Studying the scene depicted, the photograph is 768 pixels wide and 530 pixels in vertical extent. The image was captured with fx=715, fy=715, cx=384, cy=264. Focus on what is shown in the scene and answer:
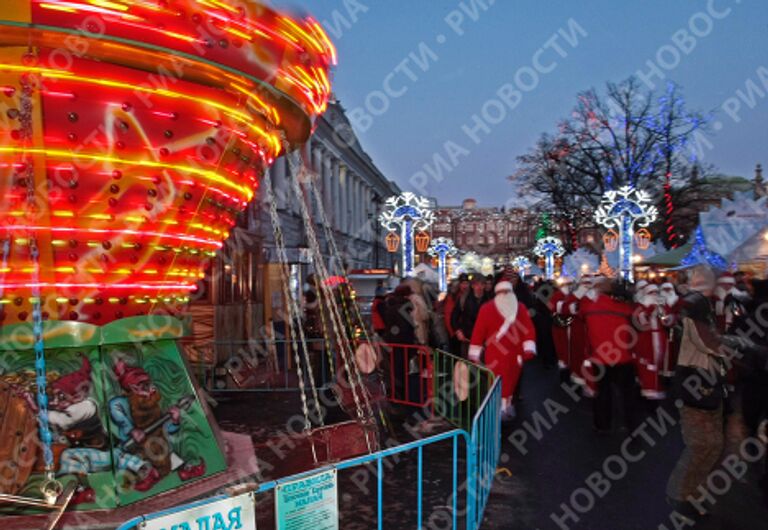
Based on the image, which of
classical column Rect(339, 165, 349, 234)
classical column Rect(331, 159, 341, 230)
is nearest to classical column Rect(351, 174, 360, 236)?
classical column Rect(339, 165, 349, 234)

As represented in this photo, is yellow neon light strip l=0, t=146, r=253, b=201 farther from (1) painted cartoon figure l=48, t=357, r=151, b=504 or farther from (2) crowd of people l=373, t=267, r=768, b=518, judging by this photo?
(2) crowd of people l=373, t=267, r=768, b=518

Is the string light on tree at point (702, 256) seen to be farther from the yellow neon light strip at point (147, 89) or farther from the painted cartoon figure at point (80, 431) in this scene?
the painted cartoon figure at point (80, 431)

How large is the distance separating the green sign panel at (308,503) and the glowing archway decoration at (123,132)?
7.60 feet

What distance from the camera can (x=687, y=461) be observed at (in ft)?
17.3

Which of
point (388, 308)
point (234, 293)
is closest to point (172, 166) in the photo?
point (388, 308)

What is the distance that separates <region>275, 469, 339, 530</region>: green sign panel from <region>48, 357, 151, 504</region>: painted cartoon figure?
221 centimetres

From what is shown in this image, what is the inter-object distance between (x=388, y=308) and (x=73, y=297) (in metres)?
6.45

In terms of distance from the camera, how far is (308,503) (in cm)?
→ 330

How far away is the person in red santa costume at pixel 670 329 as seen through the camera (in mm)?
10344

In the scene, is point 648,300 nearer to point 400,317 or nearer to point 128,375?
point 400,317

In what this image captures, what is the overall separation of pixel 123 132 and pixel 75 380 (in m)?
1.73

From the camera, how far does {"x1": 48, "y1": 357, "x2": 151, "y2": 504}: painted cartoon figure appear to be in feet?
15.8

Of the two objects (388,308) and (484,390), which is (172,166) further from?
(388,308)

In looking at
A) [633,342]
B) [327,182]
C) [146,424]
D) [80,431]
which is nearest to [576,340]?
[633,342]
